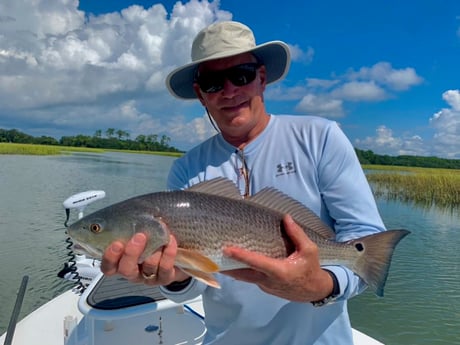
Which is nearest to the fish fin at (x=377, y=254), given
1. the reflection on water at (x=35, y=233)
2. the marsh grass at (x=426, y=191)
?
the reflection on water at (x=35, y=233)

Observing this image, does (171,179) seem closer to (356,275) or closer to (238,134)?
(238,134)

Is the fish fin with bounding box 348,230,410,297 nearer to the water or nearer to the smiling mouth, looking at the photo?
the smiling mouth

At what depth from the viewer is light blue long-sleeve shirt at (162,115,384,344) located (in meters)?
2.05

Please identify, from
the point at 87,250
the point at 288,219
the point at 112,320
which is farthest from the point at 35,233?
the point at 288,219

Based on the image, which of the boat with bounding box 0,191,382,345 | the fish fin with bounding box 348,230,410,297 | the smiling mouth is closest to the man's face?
the smiling mouth

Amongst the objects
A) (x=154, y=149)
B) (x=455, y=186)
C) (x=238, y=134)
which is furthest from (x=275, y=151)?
(x=154, y=149)

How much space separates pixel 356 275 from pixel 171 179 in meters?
1.23

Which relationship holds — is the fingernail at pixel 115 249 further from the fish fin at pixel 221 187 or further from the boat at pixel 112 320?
the boat at pixel 112 320

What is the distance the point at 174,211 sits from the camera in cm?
210

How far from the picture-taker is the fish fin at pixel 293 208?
A: 2068 millimetres

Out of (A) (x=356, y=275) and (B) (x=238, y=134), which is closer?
(A) (x=356, y=275)

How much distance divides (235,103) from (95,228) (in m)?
1.04

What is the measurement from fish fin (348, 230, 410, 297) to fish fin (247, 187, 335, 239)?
16 cm

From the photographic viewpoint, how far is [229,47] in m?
2.39
